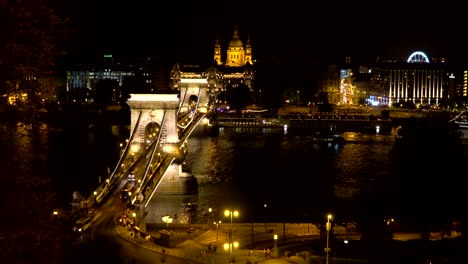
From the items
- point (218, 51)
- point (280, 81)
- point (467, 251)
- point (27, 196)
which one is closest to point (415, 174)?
point (467, 251)

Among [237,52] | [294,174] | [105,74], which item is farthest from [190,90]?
[237,52]

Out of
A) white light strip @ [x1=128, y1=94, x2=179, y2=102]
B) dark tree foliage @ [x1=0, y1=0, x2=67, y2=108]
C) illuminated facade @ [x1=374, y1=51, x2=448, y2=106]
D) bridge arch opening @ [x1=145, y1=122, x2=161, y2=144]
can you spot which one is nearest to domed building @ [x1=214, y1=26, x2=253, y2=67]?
illuminated facade @ [x1=374, y1=51, x2=448, y2=106]

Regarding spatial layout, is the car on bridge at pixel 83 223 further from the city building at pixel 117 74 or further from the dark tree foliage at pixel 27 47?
the city building at pixel 117 74

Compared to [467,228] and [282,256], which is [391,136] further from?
[282,256]

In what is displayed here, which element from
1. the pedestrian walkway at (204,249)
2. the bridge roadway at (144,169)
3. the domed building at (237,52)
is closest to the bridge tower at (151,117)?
the bridge roadway at (144,169)

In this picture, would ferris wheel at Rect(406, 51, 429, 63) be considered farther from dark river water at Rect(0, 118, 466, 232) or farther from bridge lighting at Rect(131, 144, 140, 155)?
bridge lighting at Rect(131, 144, 140, 155)
